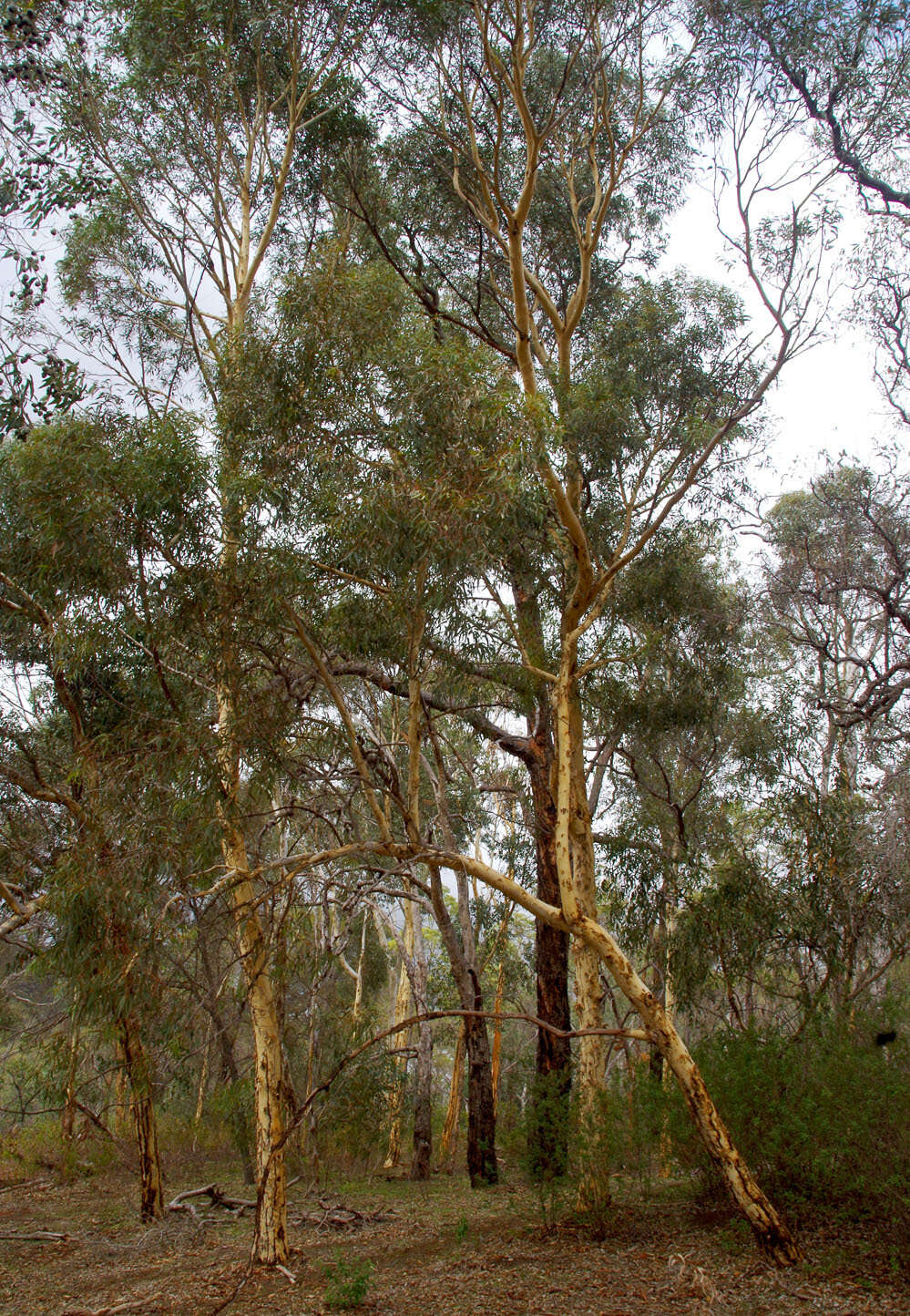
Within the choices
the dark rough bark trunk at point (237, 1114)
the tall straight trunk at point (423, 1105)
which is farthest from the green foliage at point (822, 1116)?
the tall straight trunk at point (423, 1105)

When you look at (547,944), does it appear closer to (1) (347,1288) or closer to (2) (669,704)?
Answer: (2) (669,704)

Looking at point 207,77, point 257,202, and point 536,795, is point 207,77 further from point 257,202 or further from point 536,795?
point 536,795

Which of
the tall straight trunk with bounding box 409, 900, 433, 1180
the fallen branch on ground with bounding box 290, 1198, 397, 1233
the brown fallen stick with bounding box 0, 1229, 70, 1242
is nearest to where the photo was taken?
the brown fallen stick with bounding box 0, 1229, 70, 1242

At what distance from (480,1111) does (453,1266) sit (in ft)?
12.9

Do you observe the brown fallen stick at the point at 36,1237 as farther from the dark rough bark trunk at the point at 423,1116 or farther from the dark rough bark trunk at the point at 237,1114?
the dark rough bark trunk at the point at 423,1116

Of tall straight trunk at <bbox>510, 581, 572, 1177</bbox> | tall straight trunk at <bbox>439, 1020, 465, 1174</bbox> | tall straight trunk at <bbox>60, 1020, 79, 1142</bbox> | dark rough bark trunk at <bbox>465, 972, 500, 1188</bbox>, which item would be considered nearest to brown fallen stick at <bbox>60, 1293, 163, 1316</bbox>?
tall straight trunk at <bbox>60, 1020, 79, 1142</bbox>

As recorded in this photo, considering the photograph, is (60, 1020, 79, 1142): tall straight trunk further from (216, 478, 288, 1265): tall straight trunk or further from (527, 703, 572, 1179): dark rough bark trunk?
(527, 703, 572, 1179): dark rough bark trunk

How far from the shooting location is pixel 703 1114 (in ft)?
16.4

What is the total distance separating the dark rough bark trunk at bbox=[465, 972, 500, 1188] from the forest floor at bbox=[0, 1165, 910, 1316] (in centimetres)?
78

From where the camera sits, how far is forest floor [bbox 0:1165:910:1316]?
195 inches

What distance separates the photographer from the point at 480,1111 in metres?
9.98

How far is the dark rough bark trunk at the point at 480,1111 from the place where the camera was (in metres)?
9.73

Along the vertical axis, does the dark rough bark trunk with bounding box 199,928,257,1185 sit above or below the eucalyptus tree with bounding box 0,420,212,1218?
below

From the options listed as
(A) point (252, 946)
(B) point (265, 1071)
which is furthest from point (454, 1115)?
(A) point (252, 946)
